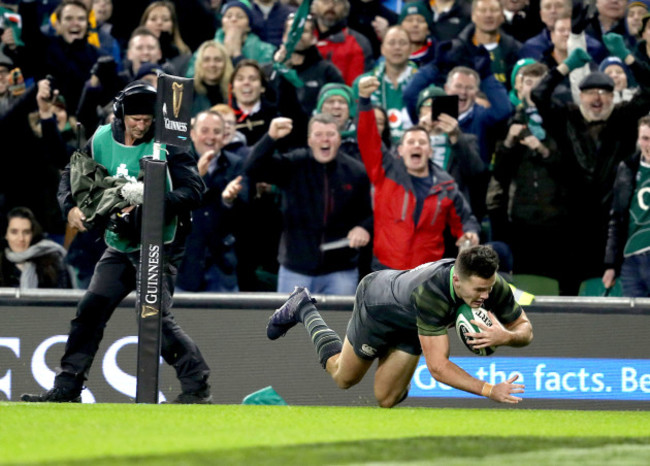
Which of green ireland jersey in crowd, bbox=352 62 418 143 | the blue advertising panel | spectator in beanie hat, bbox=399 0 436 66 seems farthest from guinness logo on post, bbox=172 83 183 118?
spectator in beanie hat, bbox=399 0 436 66

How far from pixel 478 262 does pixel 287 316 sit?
2.13 metres

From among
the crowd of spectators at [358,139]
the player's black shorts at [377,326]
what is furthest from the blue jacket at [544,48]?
the player's black shorts at [377,326]

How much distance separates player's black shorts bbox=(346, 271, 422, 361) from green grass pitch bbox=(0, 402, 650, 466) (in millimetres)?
482

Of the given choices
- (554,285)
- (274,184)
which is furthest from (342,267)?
(554,285)

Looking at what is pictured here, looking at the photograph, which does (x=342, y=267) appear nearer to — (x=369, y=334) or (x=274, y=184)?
(x=274, y=184)

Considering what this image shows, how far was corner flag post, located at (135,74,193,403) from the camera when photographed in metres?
7.30

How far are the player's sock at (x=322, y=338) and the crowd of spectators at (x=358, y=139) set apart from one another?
5.11 ft

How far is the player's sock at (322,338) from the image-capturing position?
7965 millimetres

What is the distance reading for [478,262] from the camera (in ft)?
21.3

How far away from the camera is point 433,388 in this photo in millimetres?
8805

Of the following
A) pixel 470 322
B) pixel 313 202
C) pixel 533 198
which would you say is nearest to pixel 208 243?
pixel 313 202

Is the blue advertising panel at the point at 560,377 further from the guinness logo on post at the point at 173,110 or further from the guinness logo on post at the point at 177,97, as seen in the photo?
the guinness logo on post at the point at 177,97

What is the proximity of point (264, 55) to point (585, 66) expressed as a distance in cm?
325

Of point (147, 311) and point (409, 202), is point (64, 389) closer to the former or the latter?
point (147, 311)
